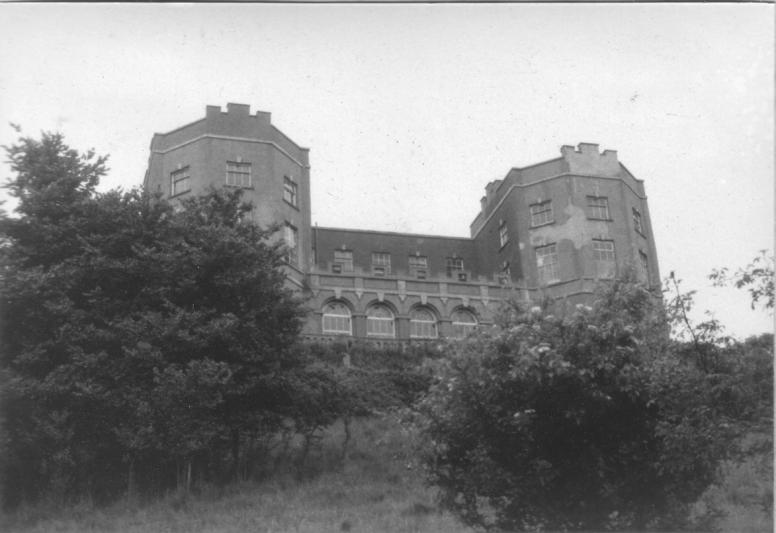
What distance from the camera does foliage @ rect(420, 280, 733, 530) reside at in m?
14.1

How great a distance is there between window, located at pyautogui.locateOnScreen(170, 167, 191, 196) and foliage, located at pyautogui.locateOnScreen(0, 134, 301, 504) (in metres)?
14.7

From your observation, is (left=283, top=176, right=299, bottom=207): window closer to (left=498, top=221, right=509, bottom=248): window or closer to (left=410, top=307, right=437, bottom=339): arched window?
(left=410, top=307, right=437, bottom=339): arched window

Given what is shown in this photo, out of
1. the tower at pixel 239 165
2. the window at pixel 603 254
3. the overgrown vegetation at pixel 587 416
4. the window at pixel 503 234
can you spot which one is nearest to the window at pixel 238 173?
the tower at pixel 239 165

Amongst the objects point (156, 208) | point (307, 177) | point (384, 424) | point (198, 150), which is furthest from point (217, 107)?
point (384, 424)

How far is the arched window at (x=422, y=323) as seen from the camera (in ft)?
140

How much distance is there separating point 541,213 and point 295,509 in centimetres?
2897

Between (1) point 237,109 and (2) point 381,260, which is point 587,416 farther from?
(2) point 381,260

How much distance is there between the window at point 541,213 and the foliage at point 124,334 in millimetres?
22504

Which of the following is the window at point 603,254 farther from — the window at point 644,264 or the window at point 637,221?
the window at point 637,221

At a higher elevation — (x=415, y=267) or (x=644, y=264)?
(x=415, y=267)

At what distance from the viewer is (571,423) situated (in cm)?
1476

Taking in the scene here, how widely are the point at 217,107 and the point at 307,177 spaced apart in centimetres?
601

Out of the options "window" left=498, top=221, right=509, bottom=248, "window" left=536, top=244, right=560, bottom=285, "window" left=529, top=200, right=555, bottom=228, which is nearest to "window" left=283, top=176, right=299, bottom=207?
"window" left=498, top=221, right=509, bottom=248

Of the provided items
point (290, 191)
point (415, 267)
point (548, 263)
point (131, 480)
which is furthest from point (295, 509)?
point (415, 267)
